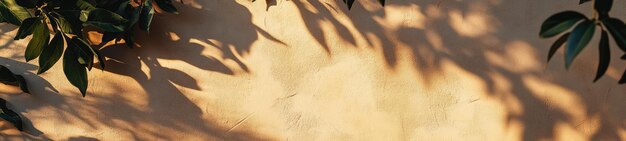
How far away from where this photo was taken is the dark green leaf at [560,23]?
5.15 feet

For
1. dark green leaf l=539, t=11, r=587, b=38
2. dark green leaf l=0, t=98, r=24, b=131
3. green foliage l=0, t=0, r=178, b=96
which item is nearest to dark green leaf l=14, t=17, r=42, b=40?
green foliage l=0, t=0, r=178, b=96

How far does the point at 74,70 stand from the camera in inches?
104

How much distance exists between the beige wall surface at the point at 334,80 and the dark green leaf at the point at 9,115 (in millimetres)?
29

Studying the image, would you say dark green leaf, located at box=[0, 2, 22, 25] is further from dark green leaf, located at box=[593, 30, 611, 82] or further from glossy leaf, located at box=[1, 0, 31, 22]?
dark green leaf, located at box=[593, 30, 611, 82]

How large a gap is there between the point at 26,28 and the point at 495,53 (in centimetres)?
140

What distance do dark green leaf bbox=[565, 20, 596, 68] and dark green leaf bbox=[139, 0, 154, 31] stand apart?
1450mm

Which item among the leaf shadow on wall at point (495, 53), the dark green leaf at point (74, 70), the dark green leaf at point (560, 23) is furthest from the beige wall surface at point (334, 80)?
the dark green leaf at point (560, 23)

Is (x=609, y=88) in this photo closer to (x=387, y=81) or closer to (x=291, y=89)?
(x=387, y=81)

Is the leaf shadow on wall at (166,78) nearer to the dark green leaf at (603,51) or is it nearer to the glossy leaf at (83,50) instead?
the glossy leaf at (83,50)

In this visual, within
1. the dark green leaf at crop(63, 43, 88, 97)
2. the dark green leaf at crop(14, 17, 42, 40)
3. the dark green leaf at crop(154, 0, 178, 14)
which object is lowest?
the dark green leaf at crop(63, 43, 88, 97)

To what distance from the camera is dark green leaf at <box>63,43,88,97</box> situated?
2627 millimetres

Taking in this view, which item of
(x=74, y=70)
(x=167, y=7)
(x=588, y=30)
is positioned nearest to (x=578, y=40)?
(x=588, y=30)

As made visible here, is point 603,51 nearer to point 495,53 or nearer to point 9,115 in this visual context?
point 495,53

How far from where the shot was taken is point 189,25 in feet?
8.70
